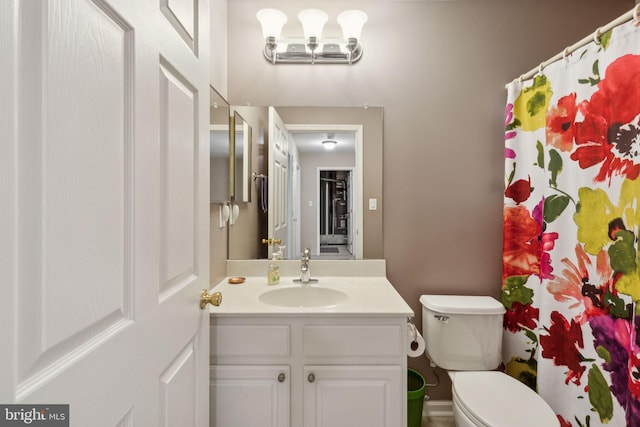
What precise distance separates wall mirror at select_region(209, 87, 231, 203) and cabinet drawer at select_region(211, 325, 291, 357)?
1.88ft

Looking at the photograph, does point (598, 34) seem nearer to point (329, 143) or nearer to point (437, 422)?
point (329, 143)

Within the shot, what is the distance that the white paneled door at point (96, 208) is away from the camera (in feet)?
1.19

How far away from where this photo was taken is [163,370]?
693mm

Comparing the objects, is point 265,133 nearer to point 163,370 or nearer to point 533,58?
point 163,370

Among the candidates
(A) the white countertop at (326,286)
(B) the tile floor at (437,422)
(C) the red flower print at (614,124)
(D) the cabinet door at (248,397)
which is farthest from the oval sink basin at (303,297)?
(C) the red flower print at (614,124)

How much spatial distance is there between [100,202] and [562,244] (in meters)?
1.63

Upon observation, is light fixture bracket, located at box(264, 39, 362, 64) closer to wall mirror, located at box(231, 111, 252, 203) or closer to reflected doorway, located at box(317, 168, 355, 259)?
wall mirror, located at box(231, 111, 252, 203)

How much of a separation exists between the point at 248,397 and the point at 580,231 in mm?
1474

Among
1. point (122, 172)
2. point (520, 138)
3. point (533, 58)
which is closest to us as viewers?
point (122, 172)

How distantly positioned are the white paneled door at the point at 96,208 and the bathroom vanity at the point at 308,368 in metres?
0.39

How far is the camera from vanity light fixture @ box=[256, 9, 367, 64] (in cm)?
160

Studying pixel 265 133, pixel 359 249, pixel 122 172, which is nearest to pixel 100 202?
pixel 122 172

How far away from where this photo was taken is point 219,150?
1466 mm

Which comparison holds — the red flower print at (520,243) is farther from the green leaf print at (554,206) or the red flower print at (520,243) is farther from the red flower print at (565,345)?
A: the red flower print at (565,345)
